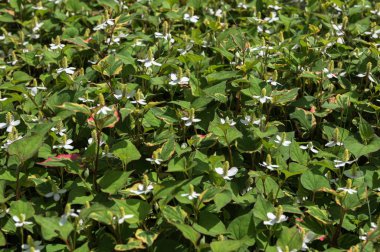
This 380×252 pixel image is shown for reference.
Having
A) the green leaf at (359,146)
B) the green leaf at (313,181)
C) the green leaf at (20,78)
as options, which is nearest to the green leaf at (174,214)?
the green leaf at (313,181)

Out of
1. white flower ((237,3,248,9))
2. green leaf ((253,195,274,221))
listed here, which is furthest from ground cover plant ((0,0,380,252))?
white flower ((237,3,248,9))

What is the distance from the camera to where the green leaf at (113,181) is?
2.20m

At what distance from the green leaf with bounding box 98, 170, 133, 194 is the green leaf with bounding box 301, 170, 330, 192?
69 centimetres

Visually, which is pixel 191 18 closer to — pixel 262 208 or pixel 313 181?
pixel 313 181

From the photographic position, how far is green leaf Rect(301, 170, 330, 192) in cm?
234

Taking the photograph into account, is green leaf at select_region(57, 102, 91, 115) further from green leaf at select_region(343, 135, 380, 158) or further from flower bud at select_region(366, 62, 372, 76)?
flower bud at select_region(366, 62, 372, 76)

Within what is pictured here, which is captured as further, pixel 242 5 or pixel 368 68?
pixel 242 5

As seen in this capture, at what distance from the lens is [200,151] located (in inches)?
99.4

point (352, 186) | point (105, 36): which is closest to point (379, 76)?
point (352, 186)

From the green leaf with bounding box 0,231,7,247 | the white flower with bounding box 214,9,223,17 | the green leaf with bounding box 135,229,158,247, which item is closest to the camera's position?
the green leaf with bounding box 135,229,158,247

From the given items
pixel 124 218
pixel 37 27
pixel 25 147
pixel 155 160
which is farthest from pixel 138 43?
pixel 124 218

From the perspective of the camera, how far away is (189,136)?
2770mm

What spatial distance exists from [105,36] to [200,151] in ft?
4.08

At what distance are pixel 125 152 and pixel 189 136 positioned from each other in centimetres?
47
